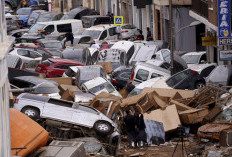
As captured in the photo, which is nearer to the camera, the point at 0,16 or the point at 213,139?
the point at 0,16

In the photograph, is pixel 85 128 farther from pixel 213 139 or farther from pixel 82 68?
pixel 82 68

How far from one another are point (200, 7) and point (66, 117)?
18735mm

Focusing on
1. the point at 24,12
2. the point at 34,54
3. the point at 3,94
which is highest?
the point at 3,94

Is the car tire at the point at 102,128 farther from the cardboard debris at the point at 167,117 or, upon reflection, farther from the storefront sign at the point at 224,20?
the storefront sign at the point at 224,20

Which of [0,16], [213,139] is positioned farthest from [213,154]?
[0,16]

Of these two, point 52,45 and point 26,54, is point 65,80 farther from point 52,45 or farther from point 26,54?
point 52,45

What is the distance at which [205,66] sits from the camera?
2834 centimetres

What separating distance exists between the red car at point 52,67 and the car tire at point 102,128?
988 cm

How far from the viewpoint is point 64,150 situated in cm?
1445

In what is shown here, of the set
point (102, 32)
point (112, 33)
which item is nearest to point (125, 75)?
point (102, 32)

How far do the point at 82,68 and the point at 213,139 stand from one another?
9582mm

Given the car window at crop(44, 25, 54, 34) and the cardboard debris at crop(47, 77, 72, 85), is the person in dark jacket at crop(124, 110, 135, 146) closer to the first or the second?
the cardboard debris at crop(47, 77, 72, 85)

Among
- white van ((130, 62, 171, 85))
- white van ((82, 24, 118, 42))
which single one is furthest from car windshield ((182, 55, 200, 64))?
white van ((82, 24, 118, 42))

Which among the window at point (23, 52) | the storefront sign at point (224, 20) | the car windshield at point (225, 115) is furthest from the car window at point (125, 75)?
the car windshield at point (225, 115)
